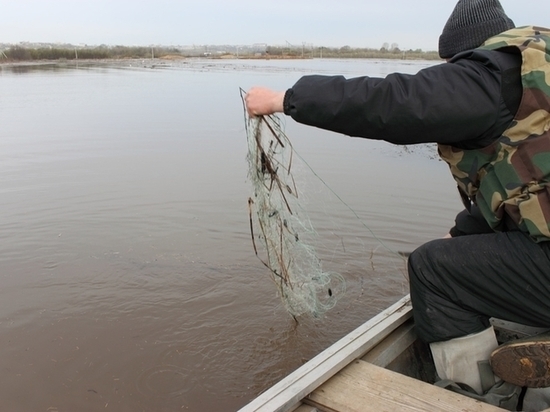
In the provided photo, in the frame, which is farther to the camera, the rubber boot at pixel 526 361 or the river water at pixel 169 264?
the river water at pixel 169 264

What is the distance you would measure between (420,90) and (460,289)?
946mm

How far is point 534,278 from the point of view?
7.05ft

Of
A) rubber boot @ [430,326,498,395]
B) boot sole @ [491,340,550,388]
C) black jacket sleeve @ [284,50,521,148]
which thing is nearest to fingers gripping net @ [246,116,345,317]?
black jacket sleeve @ [284,50,521,148]

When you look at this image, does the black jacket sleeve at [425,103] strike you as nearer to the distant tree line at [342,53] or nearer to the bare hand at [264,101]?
the bare hand at [264,101]

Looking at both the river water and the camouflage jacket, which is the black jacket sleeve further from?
the river water

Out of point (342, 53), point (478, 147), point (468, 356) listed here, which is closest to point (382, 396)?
point (468, 356)

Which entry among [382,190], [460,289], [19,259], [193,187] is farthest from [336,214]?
[460,289]

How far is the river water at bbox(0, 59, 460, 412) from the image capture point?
12.6 ft

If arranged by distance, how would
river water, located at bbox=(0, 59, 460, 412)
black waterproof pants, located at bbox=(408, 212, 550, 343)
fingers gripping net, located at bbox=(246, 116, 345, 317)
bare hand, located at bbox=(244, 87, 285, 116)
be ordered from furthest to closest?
river water, located at bbox=(0, 59, 460, 412)
fingers gripping net, located at bbox=(246, 116, 345, 317)
bare hand, located at bbox=(244, 87, 285, 116)
black waterproof pants, located at bbox=(408, 212, 550, 343)

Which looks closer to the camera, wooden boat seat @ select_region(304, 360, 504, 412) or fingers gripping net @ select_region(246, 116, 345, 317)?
wooden boat seat @ select_region(304, 360, 504, 412)

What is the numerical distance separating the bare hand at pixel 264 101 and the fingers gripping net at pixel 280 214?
0.87 ft

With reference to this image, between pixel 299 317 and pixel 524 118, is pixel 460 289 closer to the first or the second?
pixel 524 118

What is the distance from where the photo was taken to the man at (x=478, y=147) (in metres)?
1.95

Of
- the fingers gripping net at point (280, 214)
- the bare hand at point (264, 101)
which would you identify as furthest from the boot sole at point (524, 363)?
the fingers gripping net at point (280, 214)
